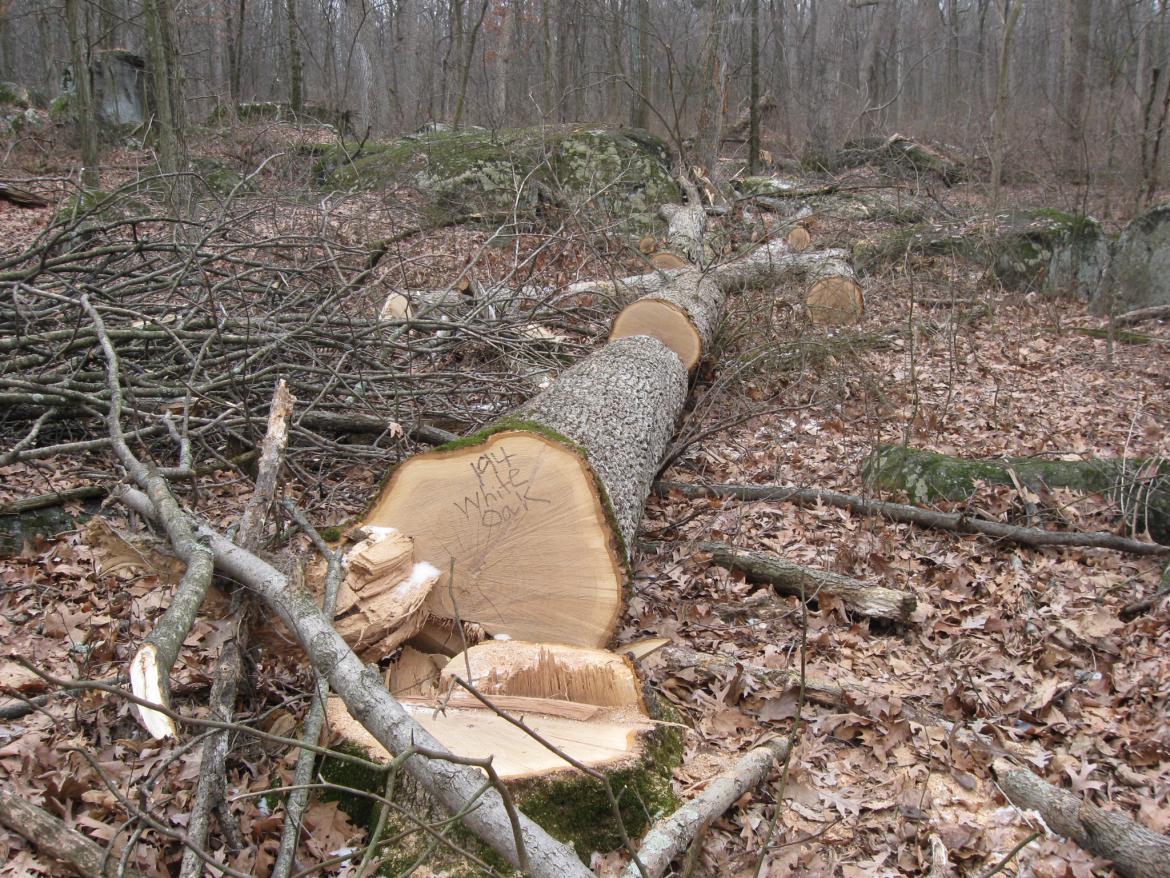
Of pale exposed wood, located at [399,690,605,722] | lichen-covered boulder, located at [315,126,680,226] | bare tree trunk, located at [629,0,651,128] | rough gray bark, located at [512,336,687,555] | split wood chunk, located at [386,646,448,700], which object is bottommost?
split wood chunk, located at [386,646,448,700]

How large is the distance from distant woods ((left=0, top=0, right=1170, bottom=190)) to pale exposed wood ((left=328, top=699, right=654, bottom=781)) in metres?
9.28

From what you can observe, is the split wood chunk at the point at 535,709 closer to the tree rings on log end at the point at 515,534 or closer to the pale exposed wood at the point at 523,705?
the pale exposed wood at the point at 523,705

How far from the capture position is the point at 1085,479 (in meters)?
4.49

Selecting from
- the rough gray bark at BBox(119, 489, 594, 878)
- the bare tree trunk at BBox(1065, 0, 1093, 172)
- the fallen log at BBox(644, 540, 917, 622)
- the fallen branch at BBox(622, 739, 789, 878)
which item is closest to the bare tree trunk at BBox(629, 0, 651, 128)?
the bare tree trunk at BBox(1065, 0, 1093, 172)

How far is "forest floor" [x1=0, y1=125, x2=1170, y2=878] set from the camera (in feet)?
7.90

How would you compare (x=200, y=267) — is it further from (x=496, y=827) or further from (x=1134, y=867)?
(x=1134, y=867)

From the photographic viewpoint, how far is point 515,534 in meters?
3.14

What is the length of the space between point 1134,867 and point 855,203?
39.0 ft

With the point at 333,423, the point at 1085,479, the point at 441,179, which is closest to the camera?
the point at 1085,479

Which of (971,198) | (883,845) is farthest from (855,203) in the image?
(883,845)

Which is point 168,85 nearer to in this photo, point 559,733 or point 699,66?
point 699,66

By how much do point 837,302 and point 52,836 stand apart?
7.59 m

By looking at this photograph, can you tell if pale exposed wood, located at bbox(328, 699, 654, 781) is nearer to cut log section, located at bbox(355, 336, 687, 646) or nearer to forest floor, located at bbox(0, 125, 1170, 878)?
forest floor, located at bbox(0, 125, 1170, 878)

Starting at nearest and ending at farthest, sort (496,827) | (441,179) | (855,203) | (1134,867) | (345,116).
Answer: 1. (496,827)
2. (1134,867)
3. (441,179)
4. (855,203)
5. (345,116)
